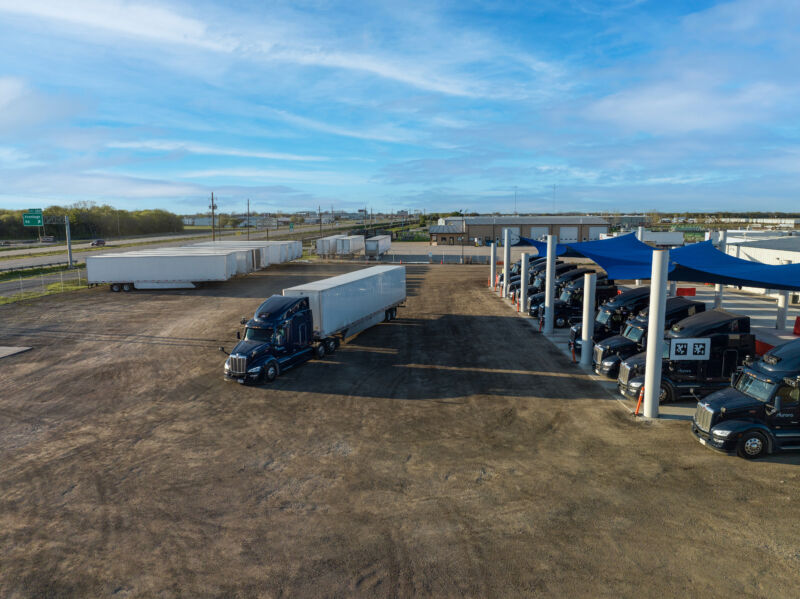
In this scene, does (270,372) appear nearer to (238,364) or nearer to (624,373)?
(238,364)

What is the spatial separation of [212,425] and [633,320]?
14712 millimetres

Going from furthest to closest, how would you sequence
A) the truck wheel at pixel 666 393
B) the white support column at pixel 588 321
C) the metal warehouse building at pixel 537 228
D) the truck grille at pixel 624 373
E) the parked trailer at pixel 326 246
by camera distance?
the metal warehouse building at pixel 537 228 → the parked trailer at pixel 326 246 → the white support column at pixel 588 321 → the truck grille at pixel 624 373 → the truck wheel at pixel 666 393

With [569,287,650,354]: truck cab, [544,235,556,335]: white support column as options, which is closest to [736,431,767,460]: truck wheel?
[569,287,650,354]: truck cab

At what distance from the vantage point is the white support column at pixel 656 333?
1403 centimetres

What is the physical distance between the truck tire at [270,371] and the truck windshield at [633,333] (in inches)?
501

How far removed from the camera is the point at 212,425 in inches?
565

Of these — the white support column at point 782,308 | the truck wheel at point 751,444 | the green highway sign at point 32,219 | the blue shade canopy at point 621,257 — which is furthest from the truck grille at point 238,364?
the green highway sign at point 32,219

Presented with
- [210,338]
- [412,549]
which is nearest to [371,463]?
[412,549]

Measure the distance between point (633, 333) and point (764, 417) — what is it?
6501mm

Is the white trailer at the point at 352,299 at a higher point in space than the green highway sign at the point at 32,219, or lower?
lower

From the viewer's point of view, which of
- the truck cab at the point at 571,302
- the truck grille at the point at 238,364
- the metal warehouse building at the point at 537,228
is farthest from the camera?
the metal warehouse building at the point at 537,228

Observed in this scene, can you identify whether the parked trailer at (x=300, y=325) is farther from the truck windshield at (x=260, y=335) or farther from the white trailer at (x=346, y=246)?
the white trailer at (x=346, y=246)

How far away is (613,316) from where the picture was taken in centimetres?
2109

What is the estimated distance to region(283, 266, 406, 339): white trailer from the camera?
66.3 ft
